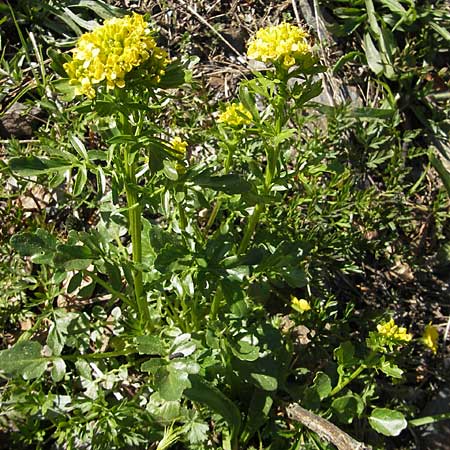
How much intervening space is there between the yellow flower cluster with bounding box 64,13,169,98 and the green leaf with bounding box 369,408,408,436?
1706 millimetres

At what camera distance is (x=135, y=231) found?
2.13 meters

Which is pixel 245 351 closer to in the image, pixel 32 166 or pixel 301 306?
pixel 301 306

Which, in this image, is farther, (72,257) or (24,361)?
(24,361)

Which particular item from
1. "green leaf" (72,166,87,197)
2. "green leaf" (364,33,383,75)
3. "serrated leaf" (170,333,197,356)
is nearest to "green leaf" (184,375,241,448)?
"serrated leaf" (170,333,197,356)

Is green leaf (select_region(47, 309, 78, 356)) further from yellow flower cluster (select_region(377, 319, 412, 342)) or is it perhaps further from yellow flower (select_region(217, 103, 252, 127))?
yellow flower cluster (select_region(377, 319, 412, 342))

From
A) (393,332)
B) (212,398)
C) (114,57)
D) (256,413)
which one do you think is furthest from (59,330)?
(393,332)

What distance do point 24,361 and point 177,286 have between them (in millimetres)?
623

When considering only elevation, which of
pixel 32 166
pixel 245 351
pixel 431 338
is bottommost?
pixel 431 338

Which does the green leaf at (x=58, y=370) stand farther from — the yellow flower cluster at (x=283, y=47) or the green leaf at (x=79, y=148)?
the yellow flower cluster at (x=283, y=47)

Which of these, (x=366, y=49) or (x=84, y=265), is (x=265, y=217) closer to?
(x=84, y=265)

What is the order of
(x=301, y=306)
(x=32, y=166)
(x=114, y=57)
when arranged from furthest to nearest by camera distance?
(x=301, y=306) < (x=32, y=166) < (x=114, y=57)

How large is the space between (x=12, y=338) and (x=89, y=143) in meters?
1.13

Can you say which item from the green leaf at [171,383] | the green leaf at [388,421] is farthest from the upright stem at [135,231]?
the green leaf at [388,421]

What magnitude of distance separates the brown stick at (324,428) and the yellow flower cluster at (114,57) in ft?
4.67
